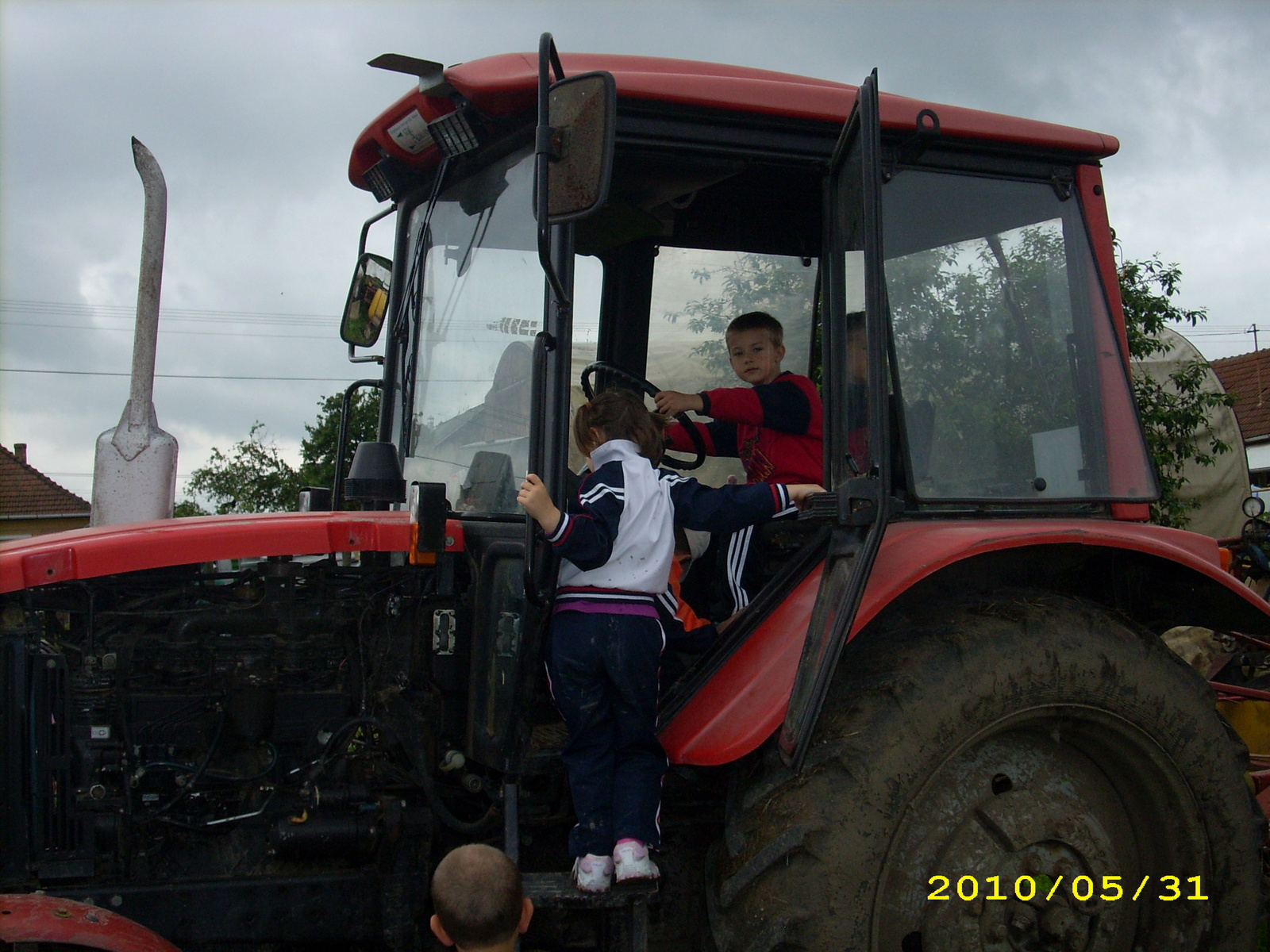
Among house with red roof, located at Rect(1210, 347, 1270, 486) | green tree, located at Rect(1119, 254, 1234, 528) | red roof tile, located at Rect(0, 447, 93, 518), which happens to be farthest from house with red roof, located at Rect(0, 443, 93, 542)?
house with red roof, located at Rect(1210, 347, 1270, 486)

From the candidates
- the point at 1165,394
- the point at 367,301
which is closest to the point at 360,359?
the point at 367,301

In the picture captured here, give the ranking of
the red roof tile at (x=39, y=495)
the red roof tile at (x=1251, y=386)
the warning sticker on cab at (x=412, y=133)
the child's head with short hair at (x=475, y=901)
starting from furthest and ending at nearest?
1. the red roof tile at (x=1251, y=386)
2. the red roof tile at (x=39, y=495)
3. the warning sticker on cab at (x=412, y=133)
4. the child's head with short hair at (x=475, y=901)

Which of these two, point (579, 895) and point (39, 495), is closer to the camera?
point (579, 895)

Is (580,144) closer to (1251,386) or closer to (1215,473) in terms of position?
(1215,473)

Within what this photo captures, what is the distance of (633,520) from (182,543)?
1.05 m

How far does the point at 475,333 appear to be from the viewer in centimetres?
302

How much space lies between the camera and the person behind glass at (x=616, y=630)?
2.40 m

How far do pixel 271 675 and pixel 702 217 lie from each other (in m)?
2.11

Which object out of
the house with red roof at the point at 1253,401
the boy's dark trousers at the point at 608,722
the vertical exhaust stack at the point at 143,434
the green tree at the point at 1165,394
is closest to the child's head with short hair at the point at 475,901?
the boy's dark trousers at the point at 608,722

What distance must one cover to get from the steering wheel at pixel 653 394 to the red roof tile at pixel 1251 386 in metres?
20.3

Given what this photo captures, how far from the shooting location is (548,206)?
2143 mm

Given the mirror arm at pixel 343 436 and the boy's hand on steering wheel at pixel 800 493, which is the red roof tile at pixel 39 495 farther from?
the boy's hand on steering wheel at pixel 800 493

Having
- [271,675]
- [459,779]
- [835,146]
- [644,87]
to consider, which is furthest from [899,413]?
[271,675]
